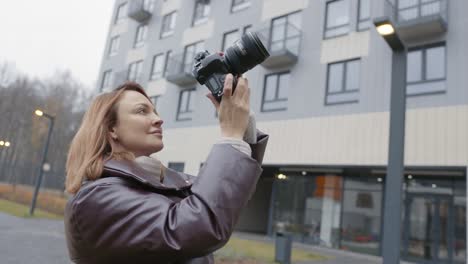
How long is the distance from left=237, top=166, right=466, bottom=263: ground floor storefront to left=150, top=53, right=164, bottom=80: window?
31.2 ft

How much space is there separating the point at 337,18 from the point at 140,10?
14393 mm

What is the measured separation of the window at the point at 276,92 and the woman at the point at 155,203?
635 inches

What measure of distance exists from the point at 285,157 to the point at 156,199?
1562 cm

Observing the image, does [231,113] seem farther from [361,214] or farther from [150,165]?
[361,214]

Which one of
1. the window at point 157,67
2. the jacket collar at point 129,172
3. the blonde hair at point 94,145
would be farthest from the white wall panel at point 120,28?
the jacket collar at point 129,172

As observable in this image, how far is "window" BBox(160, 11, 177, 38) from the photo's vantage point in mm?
24808

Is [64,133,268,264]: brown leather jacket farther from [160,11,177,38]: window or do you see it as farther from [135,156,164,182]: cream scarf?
[160,11,177,38]: window

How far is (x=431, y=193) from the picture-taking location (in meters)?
14.5

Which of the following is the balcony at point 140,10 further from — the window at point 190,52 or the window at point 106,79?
the window at point 190,52

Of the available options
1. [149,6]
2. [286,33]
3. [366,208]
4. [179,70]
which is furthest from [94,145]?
[149,6]

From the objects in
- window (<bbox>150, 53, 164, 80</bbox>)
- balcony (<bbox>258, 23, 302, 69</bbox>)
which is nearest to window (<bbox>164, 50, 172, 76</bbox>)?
window (<bbox>150, 53, 164, 80</bbox>)

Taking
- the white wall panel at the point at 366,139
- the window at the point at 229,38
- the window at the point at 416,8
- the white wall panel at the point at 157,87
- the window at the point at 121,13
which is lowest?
the white wall panel at the point at 366,139

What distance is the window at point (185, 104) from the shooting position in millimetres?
21816

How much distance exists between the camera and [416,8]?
46.1ft
